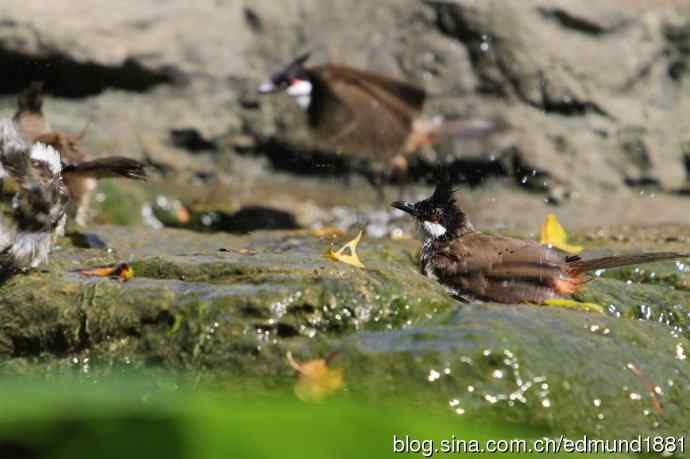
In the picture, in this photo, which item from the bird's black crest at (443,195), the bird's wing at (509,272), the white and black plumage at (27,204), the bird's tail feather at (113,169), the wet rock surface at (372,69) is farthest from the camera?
the wet rock surface at (372,69)

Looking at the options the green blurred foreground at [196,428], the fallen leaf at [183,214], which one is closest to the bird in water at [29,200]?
the green blurred foreground at [196,428]

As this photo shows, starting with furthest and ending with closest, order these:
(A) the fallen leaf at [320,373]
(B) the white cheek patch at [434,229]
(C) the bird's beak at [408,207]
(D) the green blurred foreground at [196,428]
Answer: (C) the bird's beak at [408,207], (B) the white cheek patch at [434,229], (A) the fallen leaf at [320,373], (D) the green blurred foreground at [196,428]

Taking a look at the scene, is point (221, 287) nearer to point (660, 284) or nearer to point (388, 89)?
point (660, 284)

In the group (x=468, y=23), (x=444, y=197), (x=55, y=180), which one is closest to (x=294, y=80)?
(x=468, y=23)

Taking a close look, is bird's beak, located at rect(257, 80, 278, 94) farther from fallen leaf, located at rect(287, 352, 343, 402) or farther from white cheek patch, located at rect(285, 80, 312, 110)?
fallen leaf, located at rect(287, 352, 343, 402)

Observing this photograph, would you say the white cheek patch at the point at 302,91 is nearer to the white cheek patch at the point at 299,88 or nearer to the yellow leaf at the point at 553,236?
the white cheek patch at the point at 299,88

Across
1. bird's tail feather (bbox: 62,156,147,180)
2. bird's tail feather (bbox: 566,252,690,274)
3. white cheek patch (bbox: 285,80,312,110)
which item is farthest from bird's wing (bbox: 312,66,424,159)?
bird's tail feather (bbox: 566,252,690,274)
